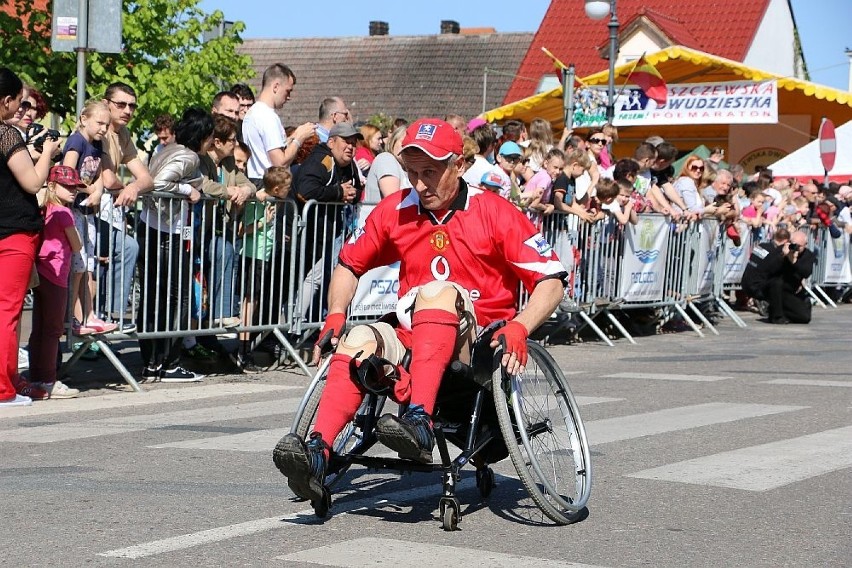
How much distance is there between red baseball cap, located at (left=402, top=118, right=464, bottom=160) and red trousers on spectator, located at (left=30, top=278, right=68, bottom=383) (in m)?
4.45

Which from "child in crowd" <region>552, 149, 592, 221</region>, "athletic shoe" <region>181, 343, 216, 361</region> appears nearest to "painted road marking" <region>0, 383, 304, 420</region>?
"athletic shoe" <region>181, 343, 216, 361</region>

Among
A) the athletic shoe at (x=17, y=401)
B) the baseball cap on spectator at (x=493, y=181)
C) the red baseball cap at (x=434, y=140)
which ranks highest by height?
the red baseball cap at (x=434, y=140)

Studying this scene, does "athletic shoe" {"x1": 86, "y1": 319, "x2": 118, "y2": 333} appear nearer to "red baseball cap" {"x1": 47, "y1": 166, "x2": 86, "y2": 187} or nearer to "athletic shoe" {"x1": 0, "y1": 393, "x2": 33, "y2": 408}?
"athletic shoe" {"x1": 0, "y1": 393, "x2": 33, "y2": 408}

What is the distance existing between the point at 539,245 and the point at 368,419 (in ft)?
3.34

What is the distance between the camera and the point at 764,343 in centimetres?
1611

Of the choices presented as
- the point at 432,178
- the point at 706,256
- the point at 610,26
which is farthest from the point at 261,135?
the point at 610,26

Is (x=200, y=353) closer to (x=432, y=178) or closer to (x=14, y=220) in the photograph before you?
(x=14, y=220)

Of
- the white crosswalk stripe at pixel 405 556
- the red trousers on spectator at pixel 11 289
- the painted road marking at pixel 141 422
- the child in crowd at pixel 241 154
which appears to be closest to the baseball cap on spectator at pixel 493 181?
the child in crowd at pixel 241 154

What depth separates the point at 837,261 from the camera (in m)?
23.9

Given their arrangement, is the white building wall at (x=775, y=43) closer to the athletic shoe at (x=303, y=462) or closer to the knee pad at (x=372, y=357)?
the knee pad at (x=372, y=357)

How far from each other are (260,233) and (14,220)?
274 cm

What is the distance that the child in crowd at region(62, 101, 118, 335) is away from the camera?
33.0 ft

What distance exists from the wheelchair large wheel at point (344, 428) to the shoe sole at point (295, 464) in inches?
5.6

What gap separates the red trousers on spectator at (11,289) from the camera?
9258 mm
